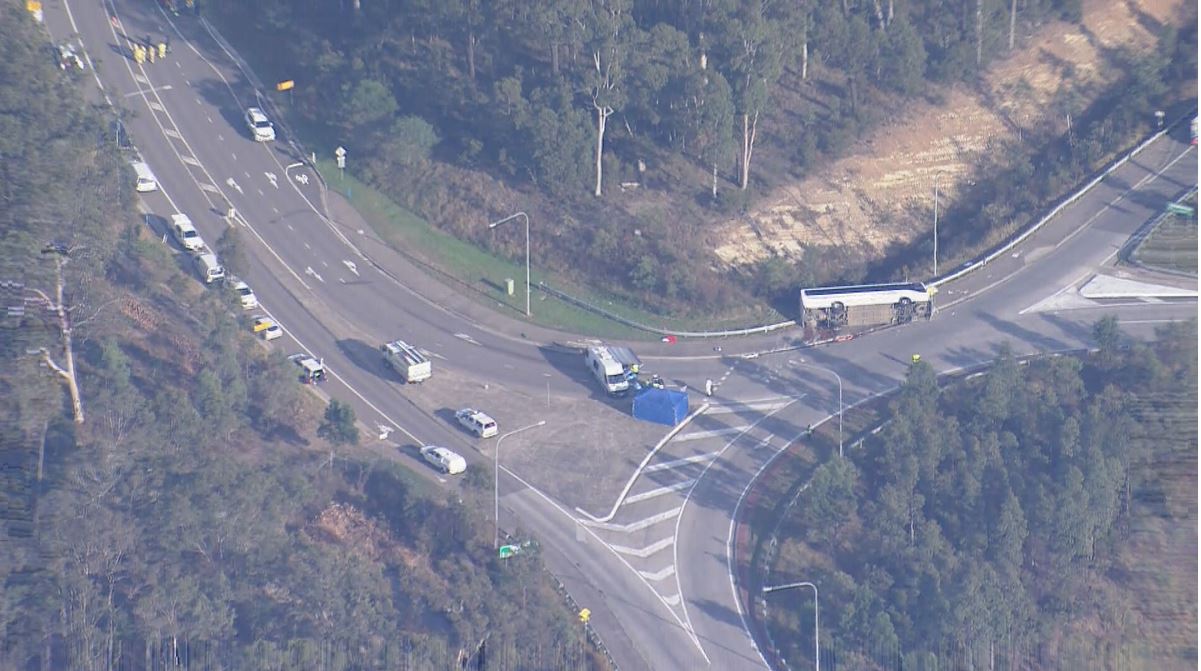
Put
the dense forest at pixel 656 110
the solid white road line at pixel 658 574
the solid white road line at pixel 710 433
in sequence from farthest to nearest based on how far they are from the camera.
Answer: the dense forest at pixel 656 110
the solid white road line at pixel 710 433
the solid white road line at pixel 658 574

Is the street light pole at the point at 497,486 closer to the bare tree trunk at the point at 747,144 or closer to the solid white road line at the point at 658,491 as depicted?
the solid white road line at the point at 658,491

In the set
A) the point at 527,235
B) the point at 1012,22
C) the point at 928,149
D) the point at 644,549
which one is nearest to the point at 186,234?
the point at 527,235

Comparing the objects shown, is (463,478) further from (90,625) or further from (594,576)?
(90,625)

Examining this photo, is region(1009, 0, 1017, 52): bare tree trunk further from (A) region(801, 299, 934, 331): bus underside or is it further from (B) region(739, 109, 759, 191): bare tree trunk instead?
(A) region(801, 299, 934, 331): bus underside

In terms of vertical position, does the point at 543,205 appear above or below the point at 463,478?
above

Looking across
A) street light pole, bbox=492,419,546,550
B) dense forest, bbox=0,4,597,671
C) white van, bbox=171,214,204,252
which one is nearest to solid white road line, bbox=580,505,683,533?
street light pole, bbox=492,419,546,550

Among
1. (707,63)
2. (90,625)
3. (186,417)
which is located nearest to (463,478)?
(186,417)

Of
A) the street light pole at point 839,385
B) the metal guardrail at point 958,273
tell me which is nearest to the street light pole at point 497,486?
the metal guardrail at point 958,273
